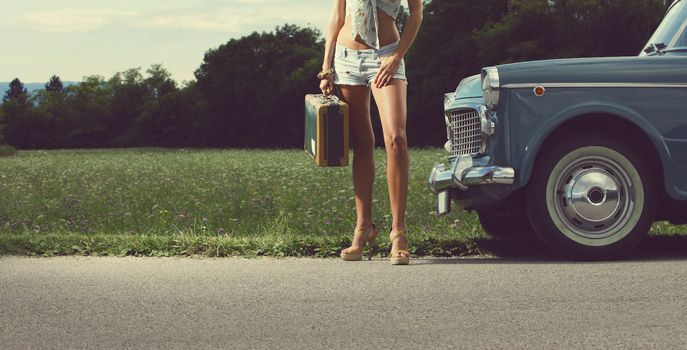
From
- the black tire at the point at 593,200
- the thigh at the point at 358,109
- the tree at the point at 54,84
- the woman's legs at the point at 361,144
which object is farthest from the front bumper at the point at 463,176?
the tree at the point at 54,84

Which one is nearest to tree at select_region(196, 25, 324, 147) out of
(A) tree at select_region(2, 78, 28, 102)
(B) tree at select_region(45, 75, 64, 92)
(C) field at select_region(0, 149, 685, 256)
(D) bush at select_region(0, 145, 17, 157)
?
(D) bush at select_region(0, 145, 17, 157)

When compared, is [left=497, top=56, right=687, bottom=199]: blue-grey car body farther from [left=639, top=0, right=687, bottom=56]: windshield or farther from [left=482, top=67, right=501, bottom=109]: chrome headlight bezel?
[left=639, top=0, right=687, bottom=56]: windshield

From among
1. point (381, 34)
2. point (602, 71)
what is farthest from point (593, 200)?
point (381, 34)

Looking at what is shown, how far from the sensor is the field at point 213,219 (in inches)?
270

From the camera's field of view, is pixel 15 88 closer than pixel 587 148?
No

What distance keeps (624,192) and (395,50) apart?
172 centimetres

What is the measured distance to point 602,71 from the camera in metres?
6.13

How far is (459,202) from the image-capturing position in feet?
22.0

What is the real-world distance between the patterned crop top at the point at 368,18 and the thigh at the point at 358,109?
1.08ft

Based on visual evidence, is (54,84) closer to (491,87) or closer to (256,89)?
(256,89)

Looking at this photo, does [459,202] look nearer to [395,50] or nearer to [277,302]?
[395,50]

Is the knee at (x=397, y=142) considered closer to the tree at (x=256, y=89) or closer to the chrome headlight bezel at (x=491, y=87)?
the chrome headlight bezel at (x=491, y=87)

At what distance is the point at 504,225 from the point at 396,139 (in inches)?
63.7

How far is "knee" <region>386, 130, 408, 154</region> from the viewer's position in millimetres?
6164
